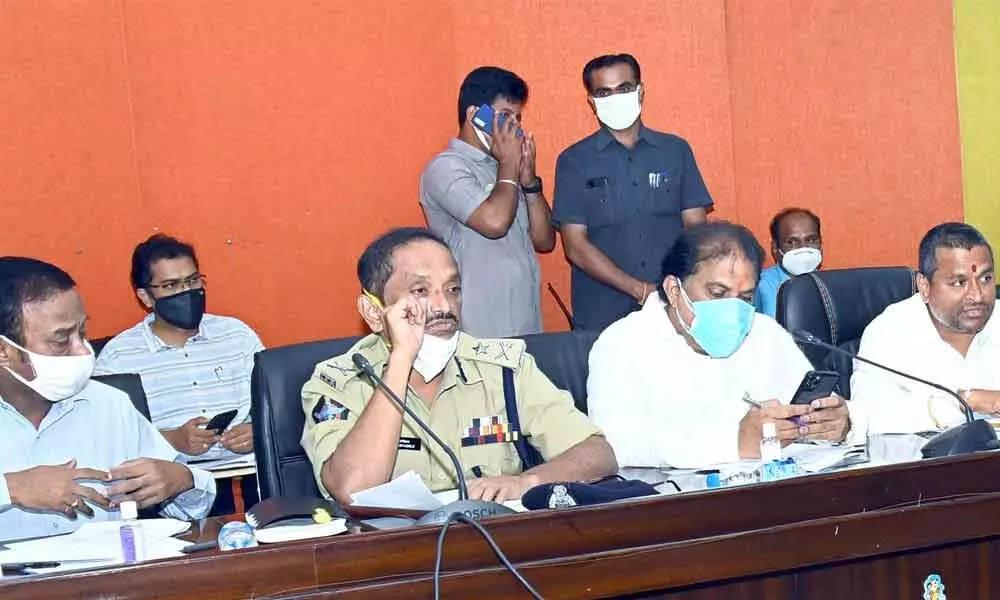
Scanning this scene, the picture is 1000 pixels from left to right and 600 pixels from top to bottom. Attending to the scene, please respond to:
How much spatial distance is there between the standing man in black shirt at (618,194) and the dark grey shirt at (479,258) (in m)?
0.22

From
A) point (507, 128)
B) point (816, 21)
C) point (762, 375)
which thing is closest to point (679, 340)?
point (762, 375)

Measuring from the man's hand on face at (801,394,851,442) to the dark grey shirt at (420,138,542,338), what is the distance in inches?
63.8

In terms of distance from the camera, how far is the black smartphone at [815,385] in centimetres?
304

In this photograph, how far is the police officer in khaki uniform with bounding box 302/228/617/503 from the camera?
2740 mm

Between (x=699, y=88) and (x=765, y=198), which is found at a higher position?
(x=699, y=88)

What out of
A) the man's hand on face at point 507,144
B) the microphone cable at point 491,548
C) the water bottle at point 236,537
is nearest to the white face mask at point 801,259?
the man's hand on face at point 507,144

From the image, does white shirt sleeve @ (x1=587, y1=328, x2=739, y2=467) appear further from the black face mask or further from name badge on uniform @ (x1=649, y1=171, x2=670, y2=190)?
the black face mask

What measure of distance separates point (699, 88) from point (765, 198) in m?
0.58

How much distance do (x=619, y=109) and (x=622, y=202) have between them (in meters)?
0.31

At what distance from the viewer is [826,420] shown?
3.04 metres

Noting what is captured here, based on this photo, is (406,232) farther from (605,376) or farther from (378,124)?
(378,124)

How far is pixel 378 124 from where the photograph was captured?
493 centimetres

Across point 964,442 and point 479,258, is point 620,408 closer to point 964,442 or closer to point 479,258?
point 964,442

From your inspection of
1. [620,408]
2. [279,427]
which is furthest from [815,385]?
[279,427]
